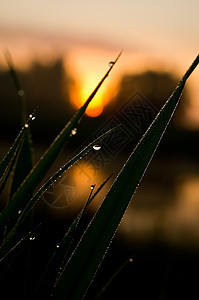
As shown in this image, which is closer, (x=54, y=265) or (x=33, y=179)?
(x=33, y=179)

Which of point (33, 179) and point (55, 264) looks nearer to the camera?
point (33, 179)

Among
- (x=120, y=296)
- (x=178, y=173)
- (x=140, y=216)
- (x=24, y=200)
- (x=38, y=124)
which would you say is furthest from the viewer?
(x=38, y=124)

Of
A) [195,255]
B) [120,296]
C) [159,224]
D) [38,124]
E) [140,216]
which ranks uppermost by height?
[38,124]

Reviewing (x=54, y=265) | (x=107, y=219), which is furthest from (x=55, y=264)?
(x=107, y=219)

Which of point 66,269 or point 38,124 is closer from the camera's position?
point 66,269

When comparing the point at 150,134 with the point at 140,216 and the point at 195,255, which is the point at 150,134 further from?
the point at 140,216

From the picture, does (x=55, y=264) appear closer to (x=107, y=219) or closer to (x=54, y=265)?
(x=54, y=265)

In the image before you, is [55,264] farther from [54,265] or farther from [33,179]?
[33,179]

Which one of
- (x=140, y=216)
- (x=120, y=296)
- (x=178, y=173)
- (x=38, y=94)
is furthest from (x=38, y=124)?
(x=120, y=296)
